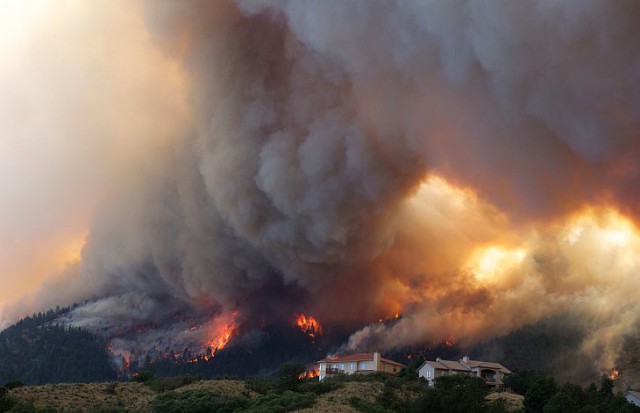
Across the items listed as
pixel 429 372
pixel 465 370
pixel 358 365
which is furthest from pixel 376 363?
pixel 465 370

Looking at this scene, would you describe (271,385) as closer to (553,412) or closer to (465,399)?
(465,399)

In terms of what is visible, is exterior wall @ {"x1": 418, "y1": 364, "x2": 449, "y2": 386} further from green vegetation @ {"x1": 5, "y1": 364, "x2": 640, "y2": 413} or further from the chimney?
green vegetation @ {"x1": 5, "y1": 364, "x2": 640, "y2": 413}

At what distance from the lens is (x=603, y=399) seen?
58.7m

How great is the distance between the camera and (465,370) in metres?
79.1

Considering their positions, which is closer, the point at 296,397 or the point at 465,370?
the point at 296,397

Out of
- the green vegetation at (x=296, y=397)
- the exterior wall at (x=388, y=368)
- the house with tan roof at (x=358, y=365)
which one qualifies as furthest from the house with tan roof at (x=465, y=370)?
the green vegetation at (x=296, y=397)

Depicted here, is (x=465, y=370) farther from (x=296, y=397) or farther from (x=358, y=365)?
(x=296, y=397)

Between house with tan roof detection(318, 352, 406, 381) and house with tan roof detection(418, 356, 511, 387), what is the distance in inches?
212

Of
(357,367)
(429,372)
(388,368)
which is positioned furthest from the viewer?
(388,368)

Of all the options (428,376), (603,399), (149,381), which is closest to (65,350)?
(149,381)

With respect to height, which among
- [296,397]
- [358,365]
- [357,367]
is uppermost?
[358,365]

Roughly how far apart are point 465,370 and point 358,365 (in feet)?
39.6

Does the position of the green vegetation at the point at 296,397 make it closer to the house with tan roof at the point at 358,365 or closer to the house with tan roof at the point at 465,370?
the house with tan roof at the point at 465,370

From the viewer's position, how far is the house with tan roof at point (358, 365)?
80.4 m
